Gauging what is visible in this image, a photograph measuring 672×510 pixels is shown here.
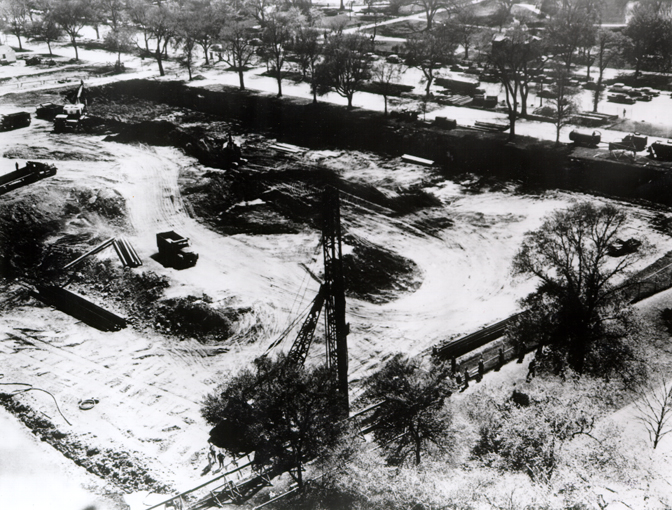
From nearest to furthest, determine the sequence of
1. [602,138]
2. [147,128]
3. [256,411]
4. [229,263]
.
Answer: [256,411], [229,263], [602,138], [147,128]

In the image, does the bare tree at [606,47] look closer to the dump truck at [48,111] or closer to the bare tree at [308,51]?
the bare tree at [308,51]

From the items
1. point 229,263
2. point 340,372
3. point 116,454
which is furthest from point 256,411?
point 229,263

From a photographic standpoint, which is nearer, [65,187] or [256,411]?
[256,411]

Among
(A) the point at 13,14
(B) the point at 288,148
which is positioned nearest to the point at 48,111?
(B) the point at 288,148

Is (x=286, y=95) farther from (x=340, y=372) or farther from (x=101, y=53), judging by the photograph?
(x=340, y=372)

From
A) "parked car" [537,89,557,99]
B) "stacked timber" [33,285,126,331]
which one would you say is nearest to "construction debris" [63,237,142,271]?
"stacked timber" [33,285,126,331]

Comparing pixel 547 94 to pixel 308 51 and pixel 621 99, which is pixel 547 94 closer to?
pixel 621 99
